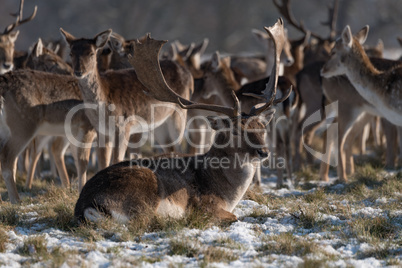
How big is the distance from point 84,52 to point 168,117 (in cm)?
215

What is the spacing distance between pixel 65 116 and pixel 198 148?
11.6ft

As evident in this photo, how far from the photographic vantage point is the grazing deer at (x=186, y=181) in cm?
620

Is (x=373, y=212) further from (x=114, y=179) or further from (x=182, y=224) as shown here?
(x=114, y=179)

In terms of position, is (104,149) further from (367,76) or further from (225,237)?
(367,76)

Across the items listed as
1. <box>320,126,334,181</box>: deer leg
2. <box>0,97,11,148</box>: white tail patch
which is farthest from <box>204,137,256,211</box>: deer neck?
<box>320,126,334,181</box>: deer leg

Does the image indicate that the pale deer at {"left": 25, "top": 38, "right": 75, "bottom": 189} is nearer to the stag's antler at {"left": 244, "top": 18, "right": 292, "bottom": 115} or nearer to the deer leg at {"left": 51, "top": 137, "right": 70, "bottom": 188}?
the deer leg at {"left": 51, "top": 137, "right": 70, "bottom": 188}

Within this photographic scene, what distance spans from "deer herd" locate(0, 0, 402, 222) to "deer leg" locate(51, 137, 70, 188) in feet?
0.06

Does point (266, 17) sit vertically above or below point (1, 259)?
above

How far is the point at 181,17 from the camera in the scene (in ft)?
174

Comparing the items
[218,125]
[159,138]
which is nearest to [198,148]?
[159,138]

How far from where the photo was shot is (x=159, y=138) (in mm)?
10836

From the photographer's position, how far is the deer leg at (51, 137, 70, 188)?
32.2 feet

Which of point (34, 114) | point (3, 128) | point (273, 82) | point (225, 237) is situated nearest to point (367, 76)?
point (273, 82)

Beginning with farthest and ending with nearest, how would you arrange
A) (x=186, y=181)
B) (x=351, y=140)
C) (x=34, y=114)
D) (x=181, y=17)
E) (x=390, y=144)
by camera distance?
(x=181, y=17)
(x=390, y=144)
(x=351, y=140)
(x=34, y=114)
(x=186, y=181)
